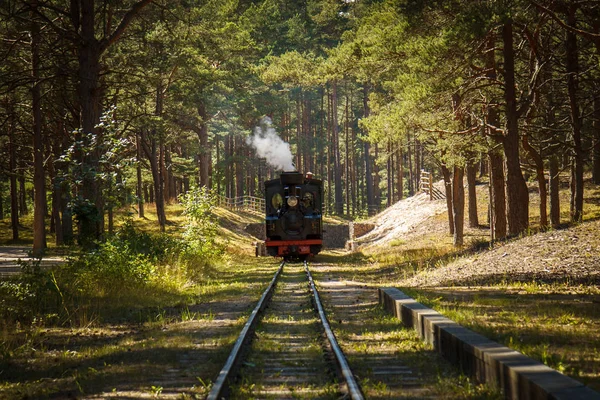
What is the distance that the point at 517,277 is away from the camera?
15.2 metres

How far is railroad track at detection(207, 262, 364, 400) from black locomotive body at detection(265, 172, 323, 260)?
1467cm

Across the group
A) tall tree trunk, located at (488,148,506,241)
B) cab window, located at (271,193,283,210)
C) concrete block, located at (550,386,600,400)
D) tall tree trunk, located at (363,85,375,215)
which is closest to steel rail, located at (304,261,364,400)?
concrete block, located at (550,386,600,400)

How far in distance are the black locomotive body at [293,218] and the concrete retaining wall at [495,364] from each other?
17789 mm

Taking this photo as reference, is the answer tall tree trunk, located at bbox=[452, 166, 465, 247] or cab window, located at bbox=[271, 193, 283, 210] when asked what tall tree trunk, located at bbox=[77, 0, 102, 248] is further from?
tall tree trunk, located at bbox=[452, 166, 465, 247]

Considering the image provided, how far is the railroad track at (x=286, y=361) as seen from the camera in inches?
264

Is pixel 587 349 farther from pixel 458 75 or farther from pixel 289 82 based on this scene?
pixel 289 82

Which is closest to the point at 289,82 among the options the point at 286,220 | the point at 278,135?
the point at 278,135

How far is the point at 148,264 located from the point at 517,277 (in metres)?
8.55

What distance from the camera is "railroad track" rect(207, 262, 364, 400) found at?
6703 mm

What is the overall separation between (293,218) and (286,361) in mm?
19607

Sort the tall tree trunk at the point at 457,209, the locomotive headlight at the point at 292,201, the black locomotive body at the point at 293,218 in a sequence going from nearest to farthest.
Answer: the locomotive headlight at the point at 292,201 < the tall tree trunk at the point at 457,209 < the black locomotive body at the point at 293,218

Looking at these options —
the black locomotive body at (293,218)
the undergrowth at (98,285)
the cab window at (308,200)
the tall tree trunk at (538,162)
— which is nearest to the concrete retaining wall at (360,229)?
the black locomotive body at (293,218)

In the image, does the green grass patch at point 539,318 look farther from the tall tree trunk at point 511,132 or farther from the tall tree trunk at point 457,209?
the tall tree trunk at point 457,209

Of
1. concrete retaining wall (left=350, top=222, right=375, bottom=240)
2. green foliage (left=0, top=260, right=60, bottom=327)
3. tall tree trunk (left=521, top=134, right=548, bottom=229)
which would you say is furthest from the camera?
concrete retaining wall (left=350, top=222, right=375, bottom=240)
